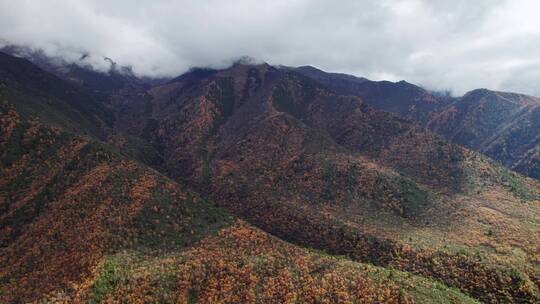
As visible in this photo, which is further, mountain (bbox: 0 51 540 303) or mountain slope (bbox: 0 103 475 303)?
mountain (bbox: 0 51 540 303)

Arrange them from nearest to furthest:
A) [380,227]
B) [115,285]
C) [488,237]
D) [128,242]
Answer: [115,285] → [128,242] → [488,237] → [380,227]

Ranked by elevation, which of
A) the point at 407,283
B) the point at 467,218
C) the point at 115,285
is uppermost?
the point at 467,218

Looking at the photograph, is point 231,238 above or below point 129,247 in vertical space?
above

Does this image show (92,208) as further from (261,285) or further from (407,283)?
(407,283)

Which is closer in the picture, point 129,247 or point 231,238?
point 129,247

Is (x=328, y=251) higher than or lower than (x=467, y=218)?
lower

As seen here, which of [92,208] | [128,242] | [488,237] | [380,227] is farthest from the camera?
[380,227]

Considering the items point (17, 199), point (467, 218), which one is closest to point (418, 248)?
point (467, 218)

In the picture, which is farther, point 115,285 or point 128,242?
point 128,242

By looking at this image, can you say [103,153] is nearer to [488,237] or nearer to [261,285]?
[261,285]

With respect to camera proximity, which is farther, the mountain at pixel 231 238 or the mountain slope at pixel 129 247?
the mountain at pixel 231 238
